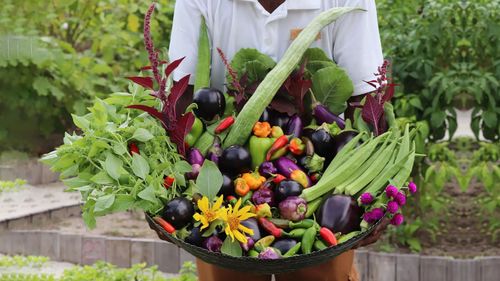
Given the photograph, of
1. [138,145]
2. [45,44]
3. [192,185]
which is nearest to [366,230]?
[192,185]

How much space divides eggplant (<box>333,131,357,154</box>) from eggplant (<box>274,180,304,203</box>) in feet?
0.65

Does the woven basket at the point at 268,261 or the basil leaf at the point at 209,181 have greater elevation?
the basil leaf at the point at 209,181

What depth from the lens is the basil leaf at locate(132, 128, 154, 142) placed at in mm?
2354

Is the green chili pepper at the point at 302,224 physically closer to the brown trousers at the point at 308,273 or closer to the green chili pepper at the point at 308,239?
the green chili pepper at the point at 308,239

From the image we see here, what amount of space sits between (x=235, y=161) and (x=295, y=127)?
9.2 inches

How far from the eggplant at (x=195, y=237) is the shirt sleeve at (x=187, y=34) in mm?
635

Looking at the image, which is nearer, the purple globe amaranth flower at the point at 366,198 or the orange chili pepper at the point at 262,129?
the purple globe amaranth flower at the point at 366,198

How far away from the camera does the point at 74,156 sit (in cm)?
237

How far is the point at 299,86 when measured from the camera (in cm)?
248

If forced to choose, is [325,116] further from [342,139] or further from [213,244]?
[213,244]

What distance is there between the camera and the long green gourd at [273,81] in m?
2.42

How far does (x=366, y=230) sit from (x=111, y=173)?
0.70 metres

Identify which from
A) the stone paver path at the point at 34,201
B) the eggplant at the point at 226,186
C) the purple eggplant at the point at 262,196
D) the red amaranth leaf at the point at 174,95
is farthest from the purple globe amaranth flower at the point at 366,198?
the stone paver path at the point at 34,201

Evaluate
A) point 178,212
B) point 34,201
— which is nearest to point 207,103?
point 178,212
